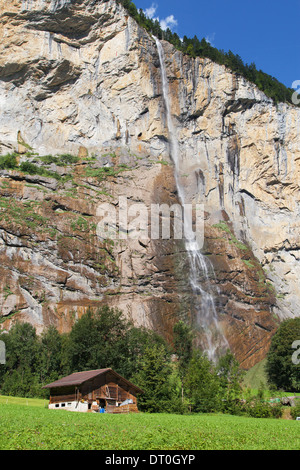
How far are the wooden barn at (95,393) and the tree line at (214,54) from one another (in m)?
56.8

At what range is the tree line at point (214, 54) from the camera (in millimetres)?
73938

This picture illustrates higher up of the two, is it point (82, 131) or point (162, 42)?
point (162, 42)

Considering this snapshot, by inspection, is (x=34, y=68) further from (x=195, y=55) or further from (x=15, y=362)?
(x=15, y=362)

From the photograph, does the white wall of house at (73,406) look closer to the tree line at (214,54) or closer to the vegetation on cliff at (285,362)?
the vegetation on cliff at (285,362)

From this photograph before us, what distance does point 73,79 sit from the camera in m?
70.0

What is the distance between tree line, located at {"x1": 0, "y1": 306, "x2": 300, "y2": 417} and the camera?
120 feet

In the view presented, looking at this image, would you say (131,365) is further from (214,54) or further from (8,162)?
(214,54)

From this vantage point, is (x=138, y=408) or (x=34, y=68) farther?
(x=34, y=68)

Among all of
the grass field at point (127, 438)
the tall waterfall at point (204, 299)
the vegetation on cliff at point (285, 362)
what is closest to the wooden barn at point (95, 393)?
the grass field at point (127, 438)

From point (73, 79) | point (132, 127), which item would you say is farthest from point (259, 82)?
point (73, 79)

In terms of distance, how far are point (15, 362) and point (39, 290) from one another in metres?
7.84

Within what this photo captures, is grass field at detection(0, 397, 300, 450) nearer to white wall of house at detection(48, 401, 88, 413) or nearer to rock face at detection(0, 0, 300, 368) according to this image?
white wall of house at detection(48, 401, 88, 413)

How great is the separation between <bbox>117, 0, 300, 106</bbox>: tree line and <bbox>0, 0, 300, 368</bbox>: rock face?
2.20 metres

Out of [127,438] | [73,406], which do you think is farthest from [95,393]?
[127,438]
